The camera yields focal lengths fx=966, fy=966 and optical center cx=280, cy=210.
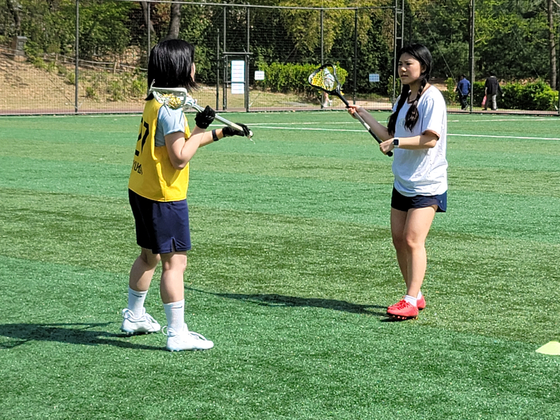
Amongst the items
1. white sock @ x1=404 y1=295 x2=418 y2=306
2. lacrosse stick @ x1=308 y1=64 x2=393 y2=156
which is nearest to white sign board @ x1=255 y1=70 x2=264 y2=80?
lacrosse stick @ x1=308 y1=64 x2=393 y2=156

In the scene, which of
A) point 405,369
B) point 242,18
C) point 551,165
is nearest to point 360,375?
point 405,369

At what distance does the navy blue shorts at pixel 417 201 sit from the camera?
602 centimetres

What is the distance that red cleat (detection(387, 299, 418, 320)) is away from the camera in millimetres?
5859

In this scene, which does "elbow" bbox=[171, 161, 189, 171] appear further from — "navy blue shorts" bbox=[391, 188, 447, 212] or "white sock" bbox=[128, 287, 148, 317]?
"navy blue shorts" bbox=[391, 188, 447, 212]

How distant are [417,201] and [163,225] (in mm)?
1752

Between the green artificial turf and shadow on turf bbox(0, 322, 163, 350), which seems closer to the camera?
the green artificial turf

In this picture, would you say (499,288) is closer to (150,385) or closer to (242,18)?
(150,385)

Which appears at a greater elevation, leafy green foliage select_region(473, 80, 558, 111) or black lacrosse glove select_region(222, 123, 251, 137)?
leafy green foliage select_region(473, 80, 558, 111)

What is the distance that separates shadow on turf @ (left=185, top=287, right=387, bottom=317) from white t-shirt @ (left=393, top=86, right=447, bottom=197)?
78cm

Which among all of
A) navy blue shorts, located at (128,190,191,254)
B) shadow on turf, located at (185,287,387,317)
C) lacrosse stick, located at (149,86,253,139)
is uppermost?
lacrosse stick, located at (149,86,253,139)

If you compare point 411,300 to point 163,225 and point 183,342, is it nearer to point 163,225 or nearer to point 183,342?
point 183,342

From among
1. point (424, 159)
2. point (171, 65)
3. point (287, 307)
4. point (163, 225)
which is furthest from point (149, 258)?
point (424, 159)

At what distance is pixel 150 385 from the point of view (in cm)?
459

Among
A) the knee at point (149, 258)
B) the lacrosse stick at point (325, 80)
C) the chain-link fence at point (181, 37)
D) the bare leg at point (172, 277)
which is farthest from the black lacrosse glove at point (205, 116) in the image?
the chain-link fence at point (181, 37)
